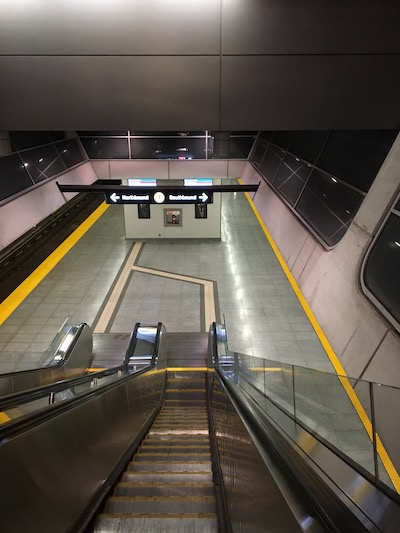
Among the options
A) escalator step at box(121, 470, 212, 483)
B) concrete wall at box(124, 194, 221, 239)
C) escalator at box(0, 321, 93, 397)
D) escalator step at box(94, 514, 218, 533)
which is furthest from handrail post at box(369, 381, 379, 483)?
concrete wall at box(124, 194, 221, 239)

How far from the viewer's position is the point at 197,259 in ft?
42.4

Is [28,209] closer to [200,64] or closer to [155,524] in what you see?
[200,64]

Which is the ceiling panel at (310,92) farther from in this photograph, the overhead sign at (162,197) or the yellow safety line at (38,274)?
the yellow safety line at (38,274)

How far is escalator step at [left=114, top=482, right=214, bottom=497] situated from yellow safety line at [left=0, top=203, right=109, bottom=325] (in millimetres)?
7494

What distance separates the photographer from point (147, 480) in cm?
338

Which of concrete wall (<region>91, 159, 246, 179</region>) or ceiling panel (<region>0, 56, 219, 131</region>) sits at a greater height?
concrete wall (<region>91, 159, 246, 179</region>)

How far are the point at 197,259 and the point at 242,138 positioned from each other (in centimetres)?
832

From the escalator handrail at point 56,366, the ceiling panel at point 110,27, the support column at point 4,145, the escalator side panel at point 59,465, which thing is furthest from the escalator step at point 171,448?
the support column at point 4,145

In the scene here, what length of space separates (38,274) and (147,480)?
961cm

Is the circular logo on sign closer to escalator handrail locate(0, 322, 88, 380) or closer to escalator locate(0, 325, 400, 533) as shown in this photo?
escalator handrail locate(0, 322, 88, 380)

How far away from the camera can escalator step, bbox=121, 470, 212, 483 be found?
335cm

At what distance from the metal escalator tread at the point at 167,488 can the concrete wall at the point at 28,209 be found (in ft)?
24.2

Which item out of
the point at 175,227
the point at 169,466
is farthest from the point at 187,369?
the point at 175,227

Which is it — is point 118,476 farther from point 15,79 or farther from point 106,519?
point 15,79
